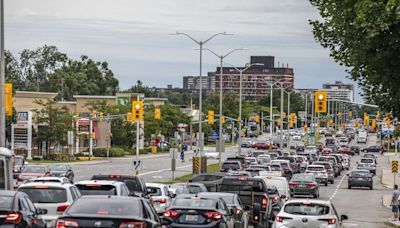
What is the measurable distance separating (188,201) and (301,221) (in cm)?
275

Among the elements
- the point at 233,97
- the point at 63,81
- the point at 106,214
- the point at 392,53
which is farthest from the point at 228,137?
the point at 106,214

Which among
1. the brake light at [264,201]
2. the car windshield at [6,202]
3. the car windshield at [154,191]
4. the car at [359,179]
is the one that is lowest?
the car at [359,179]

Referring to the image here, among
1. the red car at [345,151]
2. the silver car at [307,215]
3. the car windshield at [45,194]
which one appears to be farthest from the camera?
the red car at [345,151]

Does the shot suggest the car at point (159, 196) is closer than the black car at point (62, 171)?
Yes

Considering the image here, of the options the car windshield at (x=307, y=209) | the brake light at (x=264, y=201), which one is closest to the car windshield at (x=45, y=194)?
the car windshield at (x=307, y=209)

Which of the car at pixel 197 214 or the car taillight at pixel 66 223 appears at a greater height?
the car taillight at pixel 66 223

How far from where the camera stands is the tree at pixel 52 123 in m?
96.7

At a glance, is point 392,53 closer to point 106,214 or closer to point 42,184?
point 42,184

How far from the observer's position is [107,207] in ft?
56.7

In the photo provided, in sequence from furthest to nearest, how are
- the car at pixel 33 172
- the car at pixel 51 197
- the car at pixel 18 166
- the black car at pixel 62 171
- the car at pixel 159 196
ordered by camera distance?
the car at pixel 18 166 < the black car at pixel 62 171 < the car at pixel 33 172 < the car at pixel 159 196 < the car at pixel 51 197

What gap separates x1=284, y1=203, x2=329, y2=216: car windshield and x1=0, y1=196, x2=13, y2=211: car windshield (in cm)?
716

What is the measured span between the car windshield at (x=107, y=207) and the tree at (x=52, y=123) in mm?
79331

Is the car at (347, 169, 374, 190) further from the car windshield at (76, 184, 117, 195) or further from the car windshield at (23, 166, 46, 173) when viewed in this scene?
the car windshield at (76, 184, 117, 195)

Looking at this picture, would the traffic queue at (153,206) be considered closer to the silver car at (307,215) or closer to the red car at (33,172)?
the silver car at (307,215)
